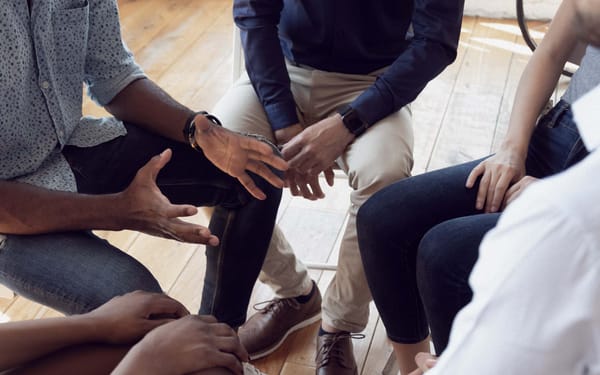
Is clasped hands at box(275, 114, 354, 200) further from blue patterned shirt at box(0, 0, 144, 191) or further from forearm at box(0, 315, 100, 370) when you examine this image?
forearm at box(0, 315, 100, 370)

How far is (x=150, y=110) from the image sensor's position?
143 cm

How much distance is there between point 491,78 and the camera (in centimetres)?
281

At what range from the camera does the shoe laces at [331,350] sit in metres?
1.56

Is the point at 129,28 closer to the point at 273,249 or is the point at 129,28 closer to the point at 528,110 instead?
the point at 273,249

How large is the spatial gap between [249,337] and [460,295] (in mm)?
644

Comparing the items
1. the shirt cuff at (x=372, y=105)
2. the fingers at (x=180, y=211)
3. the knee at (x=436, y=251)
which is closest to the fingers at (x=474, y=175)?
the knee at (x=436, y=251)

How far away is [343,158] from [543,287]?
96 centimetres

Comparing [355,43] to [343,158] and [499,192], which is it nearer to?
[343,158]

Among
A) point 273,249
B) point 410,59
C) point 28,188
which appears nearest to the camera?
point 28,188

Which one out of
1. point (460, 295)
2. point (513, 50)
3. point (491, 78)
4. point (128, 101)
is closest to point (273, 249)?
point (128, 101)

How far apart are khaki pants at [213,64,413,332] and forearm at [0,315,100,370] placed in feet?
1.96

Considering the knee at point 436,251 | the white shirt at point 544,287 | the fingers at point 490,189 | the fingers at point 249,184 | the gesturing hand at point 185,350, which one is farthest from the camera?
the fingers at point 249,184

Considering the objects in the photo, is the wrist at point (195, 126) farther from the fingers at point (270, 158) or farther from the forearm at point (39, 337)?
the forearm at point (39, 337)

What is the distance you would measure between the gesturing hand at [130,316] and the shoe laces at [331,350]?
51 cm
